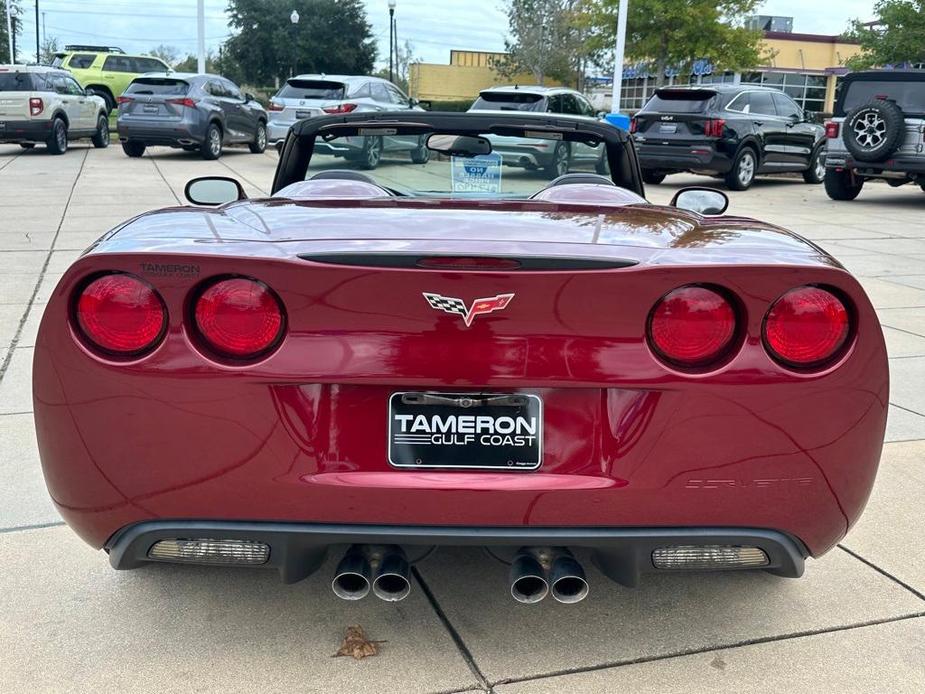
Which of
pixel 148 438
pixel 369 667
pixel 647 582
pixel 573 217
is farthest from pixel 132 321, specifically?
pixel 647 582

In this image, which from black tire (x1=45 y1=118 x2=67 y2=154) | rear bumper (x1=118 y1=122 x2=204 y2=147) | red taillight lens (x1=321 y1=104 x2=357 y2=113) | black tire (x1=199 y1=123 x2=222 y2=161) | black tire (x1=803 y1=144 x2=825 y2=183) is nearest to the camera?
red taillight lens (x1=321 y1=104 x2=357 y2=113)

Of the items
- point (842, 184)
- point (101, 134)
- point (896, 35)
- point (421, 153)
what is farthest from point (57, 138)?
point (896, 35)

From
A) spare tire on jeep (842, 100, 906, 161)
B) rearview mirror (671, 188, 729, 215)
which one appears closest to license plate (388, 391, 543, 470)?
rearview mirror (671, 188, 729, 215)

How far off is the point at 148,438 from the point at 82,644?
2.42 ft

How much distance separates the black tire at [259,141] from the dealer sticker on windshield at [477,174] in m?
18.3

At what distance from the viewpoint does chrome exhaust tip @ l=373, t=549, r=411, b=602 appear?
2.32 meters

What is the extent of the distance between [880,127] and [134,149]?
46.2 feet

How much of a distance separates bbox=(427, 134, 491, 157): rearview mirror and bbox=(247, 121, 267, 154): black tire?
18221mm

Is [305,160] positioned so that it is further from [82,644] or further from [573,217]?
[82,644]

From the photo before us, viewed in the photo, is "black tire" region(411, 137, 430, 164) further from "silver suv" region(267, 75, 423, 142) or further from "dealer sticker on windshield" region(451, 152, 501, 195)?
"silver suv" region(267, 75, 423, 142)

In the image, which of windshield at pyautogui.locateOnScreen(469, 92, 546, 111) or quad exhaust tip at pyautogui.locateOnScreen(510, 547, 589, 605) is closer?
quad exhaust tip at pyautogui.locateOnScreen(510, 547, 589, 605)

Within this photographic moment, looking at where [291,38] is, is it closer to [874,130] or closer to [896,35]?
[896,35]

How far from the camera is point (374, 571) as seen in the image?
7.68ft

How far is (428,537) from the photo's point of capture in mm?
2184
